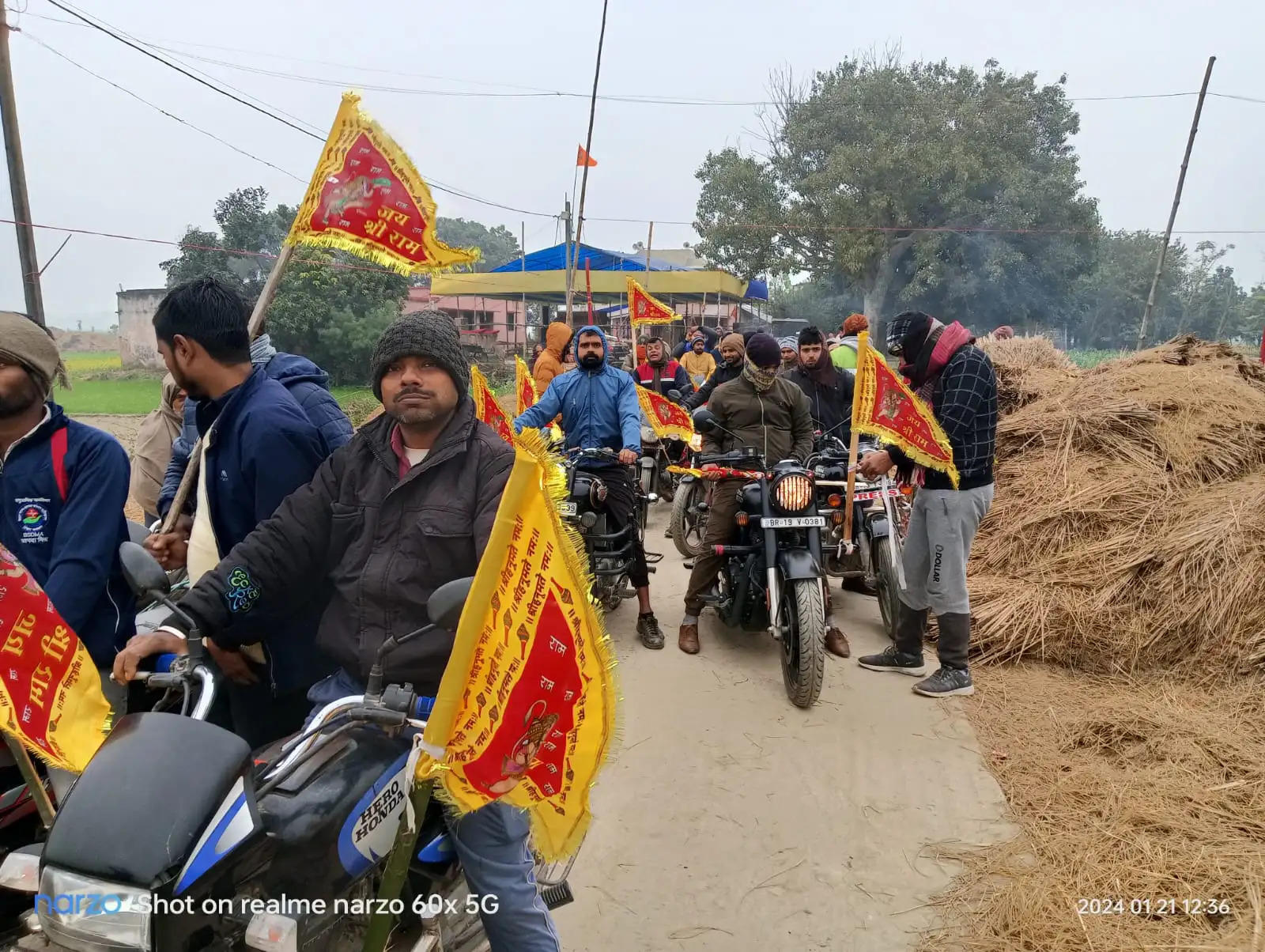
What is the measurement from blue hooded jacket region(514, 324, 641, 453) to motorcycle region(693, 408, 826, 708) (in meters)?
0.61

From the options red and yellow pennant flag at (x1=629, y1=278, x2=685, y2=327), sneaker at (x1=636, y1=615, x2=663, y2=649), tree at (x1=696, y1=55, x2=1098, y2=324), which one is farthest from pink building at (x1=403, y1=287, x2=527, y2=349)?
sneaker at (x1=636, y1=615, x2=663, y2=649)

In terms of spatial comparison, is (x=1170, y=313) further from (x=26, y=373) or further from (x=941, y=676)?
(x=26, y=373)

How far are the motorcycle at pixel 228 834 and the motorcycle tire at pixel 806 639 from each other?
247 centimetres

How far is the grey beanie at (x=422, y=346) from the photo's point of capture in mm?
2000

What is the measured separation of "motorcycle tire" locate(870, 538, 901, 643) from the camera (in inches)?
187

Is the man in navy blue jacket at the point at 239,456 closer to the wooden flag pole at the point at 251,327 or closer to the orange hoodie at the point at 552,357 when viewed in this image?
the wooden flag pole at the point at 251,327

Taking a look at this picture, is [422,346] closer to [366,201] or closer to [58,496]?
[366,201]

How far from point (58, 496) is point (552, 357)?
19.1 feet

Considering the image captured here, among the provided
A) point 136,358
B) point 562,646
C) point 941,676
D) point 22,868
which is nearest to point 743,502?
point 941,676

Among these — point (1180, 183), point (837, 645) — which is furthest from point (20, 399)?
point (1180, 183)

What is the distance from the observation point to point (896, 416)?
4020 mm

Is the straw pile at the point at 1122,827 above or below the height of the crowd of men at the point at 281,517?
below

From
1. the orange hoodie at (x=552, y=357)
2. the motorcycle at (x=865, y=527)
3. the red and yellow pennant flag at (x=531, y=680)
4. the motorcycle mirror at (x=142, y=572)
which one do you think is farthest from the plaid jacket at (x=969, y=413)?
the orange hoodie at (x=552, y=357)

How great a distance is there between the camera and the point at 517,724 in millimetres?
1378
